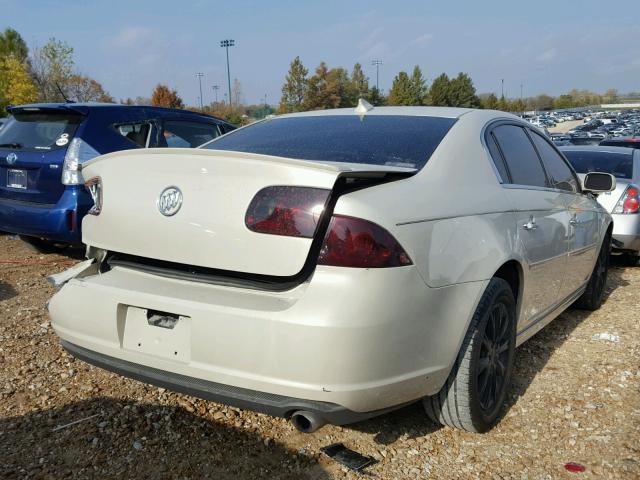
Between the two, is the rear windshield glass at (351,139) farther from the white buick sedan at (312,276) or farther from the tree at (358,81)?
the tree at (358,81)

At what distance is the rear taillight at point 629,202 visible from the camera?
6328mm

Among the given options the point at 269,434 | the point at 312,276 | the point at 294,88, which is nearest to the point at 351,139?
the point at 312,276

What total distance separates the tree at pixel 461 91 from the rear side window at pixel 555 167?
91.5 m

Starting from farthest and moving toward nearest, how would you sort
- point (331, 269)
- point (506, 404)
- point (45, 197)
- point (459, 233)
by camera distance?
point (45, 197), point (506, 404), point (459, 233), point (331, 269)

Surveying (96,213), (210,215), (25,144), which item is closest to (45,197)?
(25,144)

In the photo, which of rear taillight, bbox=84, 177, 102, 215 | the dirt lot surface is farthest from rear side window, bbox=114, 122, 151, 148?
rear taillight, bbox=84, 177, 102, 215

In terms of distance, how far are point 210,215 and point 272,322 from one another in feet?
1.55

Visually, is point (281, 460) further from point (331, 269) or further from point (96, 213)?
point (96, 213)

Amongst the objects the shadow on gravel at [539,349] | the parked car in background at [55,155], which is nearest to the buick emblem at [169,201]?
the shadow on gravel at [539,349]

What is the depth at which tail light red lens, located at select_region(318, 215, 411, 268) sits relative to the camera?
2.11m

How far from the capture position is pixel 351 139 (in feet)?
9.77

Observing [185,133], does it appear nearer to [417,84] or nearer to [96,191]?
[96,191]

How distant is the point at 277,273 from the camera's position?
7.10 ft

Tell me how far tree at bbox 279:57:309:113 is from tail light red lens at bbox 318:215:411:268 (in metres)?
72.3
